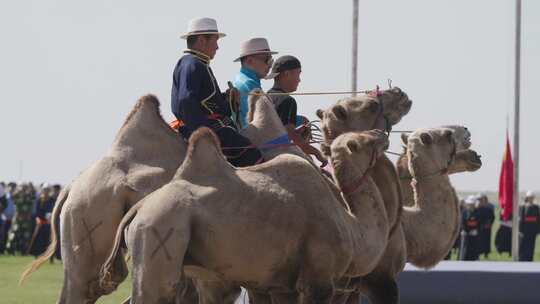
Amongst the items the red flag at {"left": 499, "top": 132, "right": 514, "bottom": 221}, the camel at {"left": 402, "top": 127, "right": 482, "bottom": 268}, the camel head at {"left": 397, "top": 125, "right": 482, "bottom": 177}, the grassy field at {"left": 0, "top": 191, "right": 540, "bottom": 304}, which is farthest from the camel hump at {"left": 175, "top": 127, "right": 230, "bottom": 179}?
the red flag at {"left": 499, "top": 132, "right": 514, "bottom": 221}

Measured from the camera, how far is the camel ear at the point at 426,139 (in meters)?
10.7

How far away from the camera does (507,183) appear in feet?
64.2

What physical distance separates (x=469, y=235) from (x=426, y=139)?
2008 cm

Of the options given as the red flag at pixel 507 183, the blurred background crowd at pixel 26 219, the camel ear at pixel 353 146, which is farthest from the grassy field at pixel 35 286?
the camel ear at pixel 353 146

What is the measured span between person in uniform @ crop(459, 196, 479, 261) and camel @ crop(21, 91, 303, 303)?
20.6 m

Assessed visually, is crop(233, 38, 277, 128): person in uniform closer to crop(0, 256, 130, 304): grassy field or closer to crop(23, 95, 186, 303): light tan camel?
crop(23, 95, 186, 303): light tan camel

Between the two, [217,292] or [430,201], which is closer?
[217,292]

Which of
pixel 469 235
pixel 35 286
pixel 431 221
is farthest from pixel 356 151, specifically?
pixel 469 235

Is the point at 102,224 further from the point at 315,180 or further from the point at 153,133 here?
the point at 315,180

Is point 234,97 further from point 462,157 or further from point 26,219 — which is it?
point 26,219

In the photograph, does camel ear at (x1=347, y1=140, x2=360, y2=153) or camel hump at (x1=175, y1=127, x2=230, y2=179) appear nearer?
camel hump at (x1=175, y1=127, x2=230, y2=179)

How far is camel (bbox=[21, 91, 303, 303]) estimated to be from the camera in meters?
8.86

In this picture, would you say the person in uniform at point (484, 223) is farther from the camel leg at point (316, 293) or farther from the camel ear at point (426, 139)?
the camel leg at point (316, 293)

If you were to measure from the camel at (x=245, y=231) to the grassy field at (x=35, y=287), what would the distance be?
9268 millimetres
